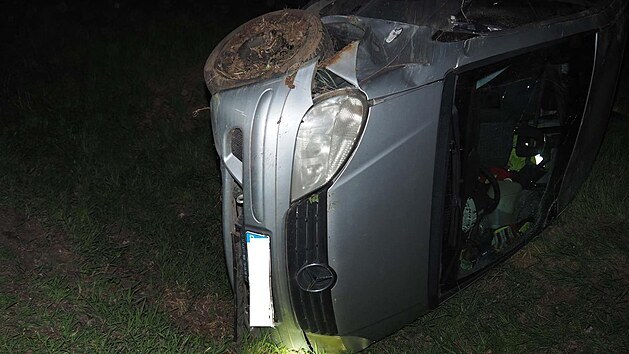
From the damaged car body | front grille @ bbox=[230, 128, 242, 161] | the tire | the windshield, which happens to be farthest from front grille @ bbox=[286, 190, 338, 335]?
the windshield

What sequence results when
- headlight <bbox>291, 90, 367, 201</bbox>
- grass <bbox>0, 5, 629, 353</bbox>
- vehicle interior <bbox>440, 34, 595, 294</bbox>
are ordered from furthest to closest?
1. grass <bbox>0, 5, 629, 353</bbox>
2. vehicle interior <bbox>440, 34, 595, 294</bbox>
3. headlight <bbox>291, 90, 367, 201</bbox>

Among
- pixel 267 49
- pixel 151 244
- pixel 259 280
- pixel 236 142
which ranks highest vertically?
pixel 267 49

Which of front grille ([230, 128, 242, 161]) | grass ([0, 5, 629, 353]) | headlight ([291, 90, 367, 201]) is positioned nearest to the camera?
headlight ([291, 90, 367, 201])

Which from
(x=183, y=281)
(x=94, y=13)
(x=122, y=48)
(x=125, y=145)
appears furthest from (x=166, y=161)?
(x=94, y=13)

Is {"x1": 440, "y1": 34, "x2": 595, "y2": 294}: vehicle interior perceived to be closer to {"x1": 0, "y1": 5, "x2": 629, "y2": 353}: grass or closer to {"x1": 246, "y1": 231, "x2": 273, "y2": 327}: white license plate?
{"x1": 0, "y1": 5, "x2": 629, "y2": 353}: grass

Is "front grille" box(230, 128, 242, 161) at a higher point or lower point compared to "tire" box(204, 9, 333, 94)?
lower

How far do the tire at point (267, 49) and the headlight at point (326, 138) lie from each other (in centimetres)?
22

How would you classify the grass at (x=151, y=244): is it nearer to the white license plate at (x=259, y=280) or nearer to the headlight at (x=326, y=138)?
the white license plate at (x=259, y=280)

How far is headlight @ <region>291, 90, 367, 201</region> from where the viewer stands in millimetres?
2598

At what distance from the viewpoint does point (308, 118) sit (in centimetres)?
259

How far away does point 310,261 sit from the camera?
2709 mm

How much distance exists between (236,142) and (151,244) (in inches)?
55.4

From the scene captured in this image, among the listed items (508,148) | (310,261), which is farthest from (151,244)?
(508,148)

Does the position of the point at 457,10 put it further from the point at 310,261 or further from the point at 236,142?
the point at 310,261
